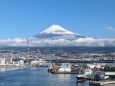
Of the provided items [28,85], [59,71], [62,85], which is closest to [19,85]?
[28,85]

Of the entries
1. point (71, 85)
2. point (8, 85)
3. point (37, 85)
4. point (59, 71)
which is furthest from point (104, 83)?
point (59, 71)

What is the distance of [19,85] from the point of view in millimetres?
31141

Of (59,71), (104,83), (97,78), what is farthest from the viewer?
(59,71)

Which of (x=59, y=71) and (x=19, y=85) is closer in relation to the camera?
(x=19, y=85)

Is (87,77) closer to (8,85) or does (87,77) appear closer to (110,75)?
(110,75)

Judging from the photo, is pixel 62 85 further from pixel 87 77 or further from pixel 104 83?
pixel 87 77

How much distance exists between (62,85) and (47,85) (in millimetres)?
1050

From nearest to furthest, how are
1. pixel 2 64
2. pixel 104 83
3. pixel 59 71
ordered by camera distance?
pixel 104 83 → pixel 59 71 → pixel 2 64

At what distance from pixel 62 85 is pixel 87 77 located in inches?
295

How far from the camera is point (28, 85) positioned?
102ft

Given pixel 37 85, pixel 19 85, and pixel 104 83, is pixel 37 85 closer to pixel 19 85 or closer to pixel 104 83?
pixel 19 85

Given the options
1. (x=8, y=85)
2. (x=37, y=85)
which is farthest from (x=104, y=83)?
(x=8, y=85)

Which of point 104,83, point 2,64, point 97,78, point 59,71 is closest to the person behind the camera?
point 104,83

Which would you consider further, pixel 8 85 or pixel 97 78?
pixel 97 78
